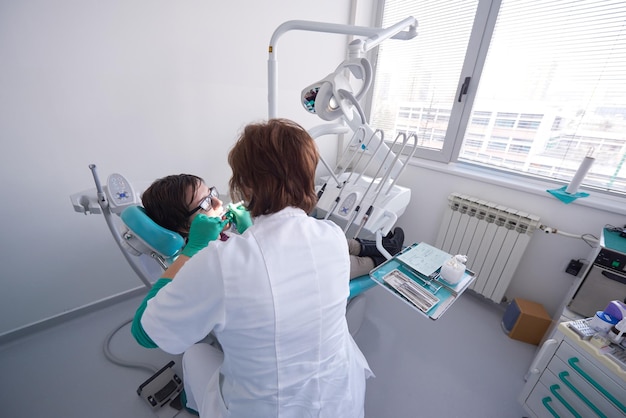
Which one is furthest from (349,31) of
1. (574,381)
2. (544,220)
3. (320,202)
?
(574,381)

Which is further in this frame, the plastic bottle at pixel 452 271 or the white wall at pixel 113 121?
the white wall at pixel 113 121

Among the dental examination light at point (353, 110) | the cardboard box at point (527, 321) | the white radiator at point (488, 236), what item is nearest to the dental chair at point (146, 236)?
the dental examination light at point (353, 110)

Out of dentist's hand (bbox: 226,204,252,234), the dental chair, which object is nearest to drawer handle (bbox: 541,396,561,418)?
dentist's hand (bbox: 226,204,252,234)

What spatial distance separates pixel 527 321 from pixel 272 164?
1.92 m

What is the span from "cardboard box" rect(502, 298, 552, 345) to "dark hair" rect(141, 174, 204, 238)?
2009 mm

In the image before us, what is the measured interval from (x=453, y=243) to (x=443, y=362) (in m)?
0.88

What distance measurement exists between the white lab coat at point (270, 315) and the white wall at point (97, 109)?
1.31 meters

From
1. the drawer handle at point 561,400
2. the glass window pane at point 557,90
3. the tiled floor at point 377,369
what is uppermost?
the glass window pane at point 557,90

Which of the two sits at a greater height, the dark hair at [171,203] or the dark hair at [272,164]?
the dark hair at [272,164]

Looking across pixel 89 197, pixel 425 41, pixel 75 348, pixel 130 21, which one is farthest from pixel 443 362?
pixel 130 21

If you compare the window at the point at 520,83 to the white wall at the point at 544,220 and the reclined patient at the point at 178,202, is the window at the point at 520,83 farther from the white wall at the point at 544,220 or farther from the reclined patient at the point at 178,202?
the reclined patient at the point at 178,202

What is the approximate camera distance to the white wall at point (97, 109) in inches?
47.6

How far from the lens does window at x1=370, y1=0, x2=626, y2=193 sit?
1471mm

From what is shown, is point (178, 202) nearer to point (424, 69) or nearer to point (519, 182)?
point (519, 182)
